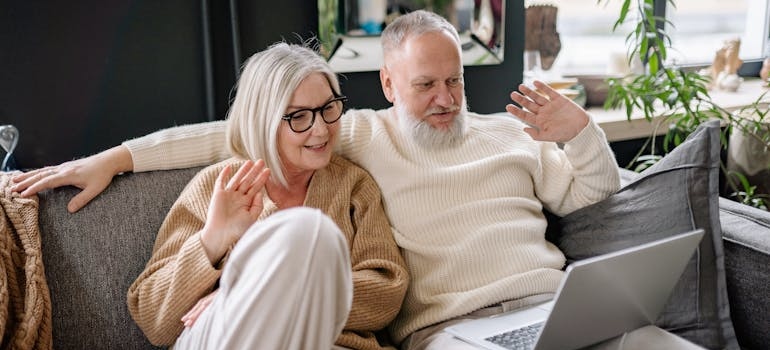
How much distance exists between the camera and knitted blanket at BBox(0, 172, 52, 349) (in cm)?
170

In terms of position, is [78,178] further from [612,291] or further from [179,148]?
[612,291]

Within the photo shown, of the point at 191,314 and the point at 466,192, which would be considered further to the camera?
the point at 466,192

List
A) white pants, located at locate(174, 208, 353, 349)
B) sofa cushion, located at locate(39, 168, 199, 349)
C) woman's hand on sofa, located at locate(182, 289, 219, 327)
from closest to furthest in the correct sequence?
white pants, located at locate(174, 208, 353, 349)
woman's hand on sofa, located at locate(182, 289, 219, 327)
sofa cushion, located at locate(39, 168, 199, 349)

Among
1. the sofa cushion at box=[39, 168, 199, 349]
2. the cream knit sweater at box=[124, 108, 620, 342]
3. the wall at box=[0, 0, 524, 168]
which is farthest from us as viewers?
the wall at box=[0, 0, 524, 168]

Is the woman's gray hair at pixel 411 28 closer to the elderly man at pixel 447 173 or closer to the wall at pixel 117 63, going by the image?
the elderly man at pixel 447 173

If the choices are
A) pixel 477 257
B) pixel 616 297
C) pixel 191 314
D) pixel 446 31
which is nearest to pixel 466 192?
pixel 477 257

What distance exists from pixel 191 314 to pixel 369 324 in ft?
1.37

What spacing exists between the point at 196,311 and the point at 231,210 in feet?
0.73

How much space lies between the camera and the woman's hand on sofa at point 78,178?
1.89 meters

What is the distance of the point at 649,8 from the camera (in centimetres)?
259

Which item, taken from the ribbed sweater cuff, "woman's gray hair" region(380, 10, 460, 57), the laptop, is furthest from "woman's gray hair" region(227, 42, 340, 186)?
the laptop

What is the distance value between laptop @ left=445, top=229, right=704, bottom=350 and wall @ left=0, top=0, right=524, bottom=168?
128 cm

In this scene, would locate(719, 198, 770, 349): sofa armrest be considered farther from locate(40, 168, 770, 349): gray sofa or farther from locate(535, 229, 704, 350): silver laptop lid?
locate(535, 229, 704, 350): silver laptop lid

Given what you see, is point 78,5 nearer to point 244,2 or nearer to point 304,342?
point 244,2
